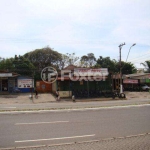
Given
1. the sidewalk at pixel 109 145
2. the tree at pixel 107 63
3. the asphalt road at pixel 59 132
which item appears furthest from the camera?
the tree at pixel 107 63

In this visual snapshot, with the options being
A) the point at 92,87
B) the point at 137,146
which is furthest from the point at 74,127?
the point at 92,87

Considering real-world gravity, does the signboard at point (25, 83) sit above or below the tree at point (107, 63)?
below

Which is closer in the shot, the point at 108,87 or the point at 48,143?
the point at 48,143

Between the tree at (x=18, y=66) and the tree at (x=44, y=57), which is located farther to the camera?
the tree at (x=44, y=57)

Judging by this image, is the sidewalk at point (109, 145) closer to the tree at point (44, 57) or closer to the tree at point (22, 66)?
the tree at point (22, 66)

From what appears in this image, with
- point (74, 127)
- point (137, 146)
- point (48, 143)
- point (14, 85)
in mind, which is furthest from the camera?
point (14, 85)

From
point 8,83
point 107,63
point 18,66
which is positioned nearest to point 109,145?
point 8,83

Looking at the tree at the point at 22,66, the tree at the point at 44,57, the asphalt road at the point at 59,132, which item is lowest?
the asphalt road at the point at 59,132

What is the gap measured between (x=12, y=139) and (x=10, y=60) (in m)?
54.4

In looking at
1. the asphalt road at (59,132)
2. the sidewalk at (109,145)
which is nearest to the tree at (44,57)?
the asphalt road at (59,132)

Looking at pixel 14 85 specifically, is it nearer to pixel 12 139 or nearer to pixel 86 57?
pixel 12 139

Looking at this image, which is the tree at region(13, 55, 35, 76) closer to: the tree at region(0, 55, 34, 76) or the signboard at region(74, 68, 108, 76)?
the tree at region(0, 55, 34, 76)

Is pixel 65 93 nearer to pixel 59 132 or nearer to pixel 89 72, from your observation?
pixel 89 72

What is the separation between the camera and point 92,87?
36.0 m
